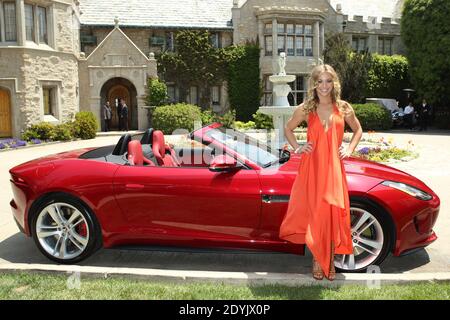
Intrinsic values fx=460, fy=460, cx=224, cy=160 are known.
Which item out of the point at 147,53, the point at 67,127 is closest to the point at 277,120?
the point at 67,127

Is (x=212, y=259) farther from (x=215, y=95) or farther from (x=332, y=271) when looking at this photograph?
(x=215, y=95)

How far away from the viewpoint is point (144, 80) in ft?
78.4

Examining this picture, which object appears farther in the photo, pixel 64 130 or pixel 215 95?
pixel 215 95

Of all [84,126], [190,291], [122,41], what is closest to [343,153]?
[190,291]

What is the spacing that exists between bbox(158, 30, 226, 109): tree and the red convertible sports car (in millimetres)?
21471

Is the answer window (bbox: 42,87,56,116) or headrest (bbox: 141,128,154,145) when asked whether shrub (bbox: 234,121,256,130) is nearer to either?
window (bbox: 42,87,56,116)

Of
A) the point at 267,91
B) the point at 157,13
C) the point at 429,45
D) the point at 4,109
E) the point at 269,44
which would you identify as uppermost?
the point at 157,13

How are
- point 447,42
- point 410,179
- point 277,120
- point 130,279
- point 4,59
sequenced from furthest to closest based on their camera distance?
point 447,42
point 4,59
point 277,120
point 410,179
point 130,279

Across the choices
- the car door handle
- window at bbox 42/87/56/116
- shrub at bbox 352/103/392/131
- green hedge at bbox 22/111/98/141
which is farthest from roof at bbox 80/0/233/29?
the car door handle

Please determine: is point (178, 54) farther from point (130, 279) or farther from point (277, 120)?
point (130, 279)

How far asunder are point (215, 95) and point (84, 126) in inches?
347

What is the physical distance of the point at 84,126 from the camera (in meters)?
20.8

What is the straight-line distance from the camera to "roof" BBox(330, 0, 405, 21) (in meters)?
32.1
